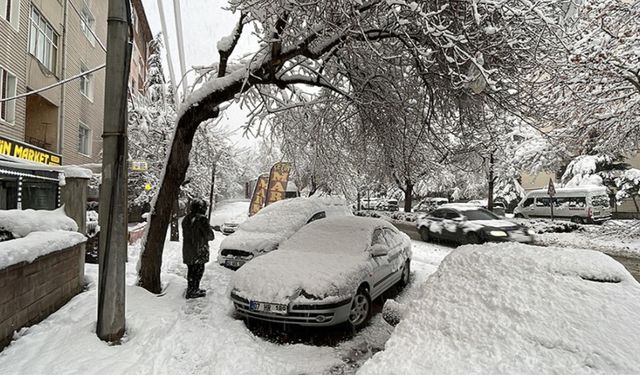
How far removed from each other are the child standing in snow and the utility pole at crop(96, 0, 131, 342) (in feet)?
6.25

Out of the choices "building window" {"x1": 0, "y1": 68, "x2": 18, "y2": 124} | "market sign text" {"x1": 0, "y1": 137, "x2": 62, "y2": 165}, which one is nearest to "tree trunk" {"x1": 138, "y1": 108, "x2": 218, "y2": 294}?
"market sign text" {"x1": 0, "y1": 137, "x2": 62, "y2": 165}

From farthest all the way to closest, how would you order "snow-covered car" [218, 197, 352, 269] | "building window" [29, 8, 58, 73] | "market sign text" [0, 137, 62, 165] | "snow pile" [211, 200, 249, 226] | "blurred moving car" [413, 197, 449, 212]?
1. "blurred moving car" [413, 197, 449, 212]
2. "snow pile" [211, 200, 249, 226]
3. "building window" [29, 8, 58, 73]
4. "market sign text" [0, 137, 62, 165]
5. "snow-covered car" [218, 197, 352, 269]

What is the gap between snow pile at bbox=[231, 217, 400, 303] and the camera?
4930mm

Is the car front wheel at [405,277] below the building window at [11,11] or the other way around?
below

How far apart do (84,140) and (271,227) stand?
15265 millimetres

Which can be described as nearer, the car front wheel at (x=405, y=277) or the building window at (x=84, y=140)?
the car front wheel at (x=405, y=277)

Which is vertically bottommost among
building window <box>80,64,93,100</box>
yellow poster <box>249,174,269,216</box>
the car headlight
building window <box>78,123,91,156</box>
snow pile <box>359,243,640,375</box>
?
the car headlight

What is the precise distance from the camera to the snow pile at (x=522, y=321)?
5.78ft

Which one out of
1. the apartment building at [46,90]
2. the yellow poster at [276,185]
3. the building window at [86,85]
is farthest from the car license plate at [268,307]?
the building window at [86,85]

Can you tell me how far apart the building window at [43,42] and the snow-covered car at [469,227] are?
16.1m

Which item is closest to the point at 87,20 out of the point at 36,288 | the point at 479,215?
the point at 36,288

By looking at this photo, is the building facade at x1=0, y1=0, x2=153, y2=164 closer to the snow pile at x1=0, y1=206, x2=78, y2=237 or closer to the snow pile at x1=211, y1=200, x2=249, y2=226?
the snow pile at x1=0, y1=206, x2=78, y2=237

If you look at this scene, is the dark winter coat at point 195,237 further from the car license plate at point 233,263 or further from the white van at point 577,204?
the white van at point 577,204

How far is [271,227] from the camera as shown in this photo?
889cm
